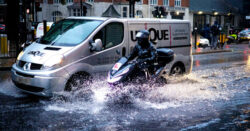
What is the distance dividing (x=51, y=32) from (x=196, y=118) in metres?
4.36

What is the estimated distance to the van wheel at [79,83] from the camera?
7.38m

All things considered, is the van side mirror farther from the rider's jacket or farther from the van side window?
the rider's jacket

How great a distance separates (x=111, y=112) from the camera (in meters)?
6.39

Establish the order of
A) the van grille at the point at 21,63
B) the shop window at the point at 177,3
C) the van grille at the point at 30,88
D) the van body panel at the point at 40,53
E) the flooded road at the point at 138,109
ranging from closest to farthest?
the flooded road at the point at 138,109
the van grille at the point at 30,88
the van body panel at the point at 40,53
the van grille at the point at 21,63
the shop window at the point at 177,3

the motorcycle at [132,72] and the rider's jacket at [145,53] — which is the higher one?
the rider's jacket at [145,53]

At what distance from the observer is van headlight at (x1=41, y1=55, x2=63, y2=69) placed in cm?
713

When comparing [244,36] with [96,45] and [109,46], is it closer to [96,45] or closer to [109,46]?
[109,46]

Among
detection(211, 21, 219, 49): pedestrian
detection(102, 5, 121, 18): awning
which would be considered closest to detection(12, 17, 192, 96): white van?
detection(211, 21, 219, 49): pedestrian

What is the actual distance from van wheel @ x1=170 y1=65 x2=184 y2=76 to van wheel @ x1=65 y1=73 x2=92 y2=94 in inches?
117

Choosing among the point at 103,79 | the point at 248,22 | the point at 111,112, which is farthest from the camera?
the point at 248,22

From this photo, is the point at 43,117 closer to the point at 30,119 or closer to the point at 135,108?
the point at 30,119

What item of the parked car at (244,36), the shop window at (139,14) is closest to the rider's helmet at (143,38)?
the parked car at (244,36)

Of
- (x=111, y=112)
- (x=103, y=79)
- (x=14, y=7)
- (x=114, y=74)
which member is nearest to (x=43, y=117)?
(x=111, y=112)

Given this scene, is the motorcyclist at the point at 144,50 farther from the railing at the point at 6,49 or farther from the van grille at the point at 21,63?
the railing at the point at 6,49
